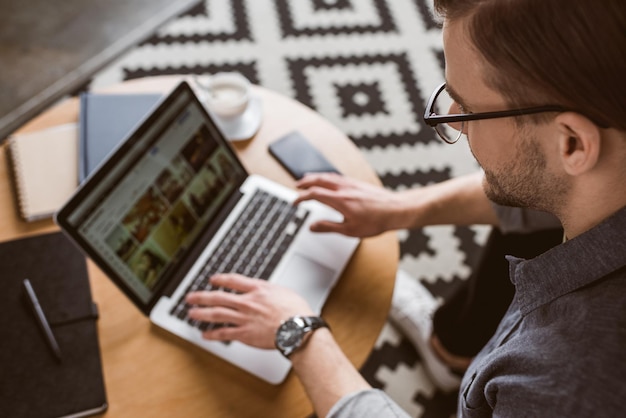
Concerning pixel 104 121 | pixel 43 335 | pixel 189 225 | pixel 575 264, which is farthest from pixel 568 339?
pixel 104 121

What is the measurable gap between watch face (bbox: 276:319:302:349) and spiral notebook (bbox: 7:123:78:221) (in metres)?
0.51

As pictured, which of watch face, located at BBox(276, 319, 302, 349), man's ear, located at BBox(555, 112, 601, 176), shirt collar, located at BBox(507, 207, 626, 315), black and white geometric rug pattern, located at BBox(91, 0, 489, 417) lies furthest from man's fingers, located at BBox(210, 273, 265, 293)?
black and white geometric rug pattern, located at BBox(91, 0, 489, 417)

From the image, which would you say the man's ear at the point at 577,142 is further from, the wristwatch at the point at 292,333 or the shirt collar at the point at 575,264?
the wristwatch at the point at 292,333

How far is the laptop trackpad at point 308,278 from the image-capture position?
1.10 m

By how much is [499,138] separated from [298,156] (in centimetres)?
58

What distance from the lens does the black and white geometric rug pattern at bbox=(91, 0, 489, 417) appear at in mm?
1960

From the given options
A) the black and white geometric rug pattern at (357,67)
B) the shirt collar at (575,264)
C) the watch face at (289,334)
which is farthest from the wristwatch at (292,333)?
the black and white geometric rug pattern at (357,67)

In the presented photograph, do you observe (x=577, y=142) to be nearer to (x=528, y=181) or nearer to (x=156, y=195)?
(x=528, y=181)

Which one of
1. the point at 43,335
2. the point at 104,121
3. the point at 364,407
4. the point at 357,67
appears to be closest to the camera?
the point at 364,407

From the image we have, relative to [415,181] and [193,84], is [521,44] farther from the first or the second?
[415,181]

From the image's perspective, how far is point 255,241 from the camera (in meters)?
1.16

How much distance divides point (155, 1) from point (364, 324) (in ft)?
6.09

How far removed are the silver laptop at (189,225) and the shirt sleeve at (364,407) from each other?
14 cm

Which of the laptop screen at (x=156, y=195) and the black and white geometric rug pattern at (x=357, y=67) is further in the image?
the black and white geometric rug pattern at (x=357, y=67)
